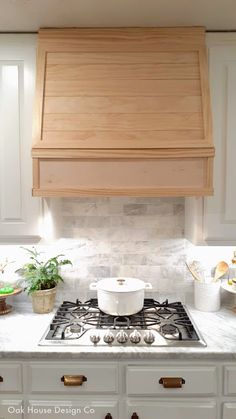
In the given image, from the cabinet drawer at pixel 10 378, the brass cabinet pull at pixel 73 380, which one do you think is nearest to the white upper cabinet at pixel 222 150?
the brass cabinet pull at pixel 73 380

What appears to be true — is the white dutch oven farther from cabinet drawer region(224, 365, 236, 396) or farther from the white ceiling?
the white ceiling

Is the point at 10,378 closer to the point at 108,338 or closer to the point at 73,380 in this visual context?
the point at 73,380

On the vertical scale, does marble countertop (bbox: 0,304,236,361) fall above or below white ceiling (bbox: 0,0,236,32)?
below

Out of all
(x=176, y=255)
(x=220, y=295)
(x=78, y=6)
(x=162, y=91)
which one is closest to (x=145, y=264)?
(x=176, y=255)

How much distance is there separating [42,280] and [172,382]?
2.80 feet

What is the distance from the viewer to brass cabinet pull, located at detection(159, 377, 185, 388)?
149 cm

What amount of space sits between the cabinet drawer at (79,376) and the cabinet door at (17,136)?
641 millimetres

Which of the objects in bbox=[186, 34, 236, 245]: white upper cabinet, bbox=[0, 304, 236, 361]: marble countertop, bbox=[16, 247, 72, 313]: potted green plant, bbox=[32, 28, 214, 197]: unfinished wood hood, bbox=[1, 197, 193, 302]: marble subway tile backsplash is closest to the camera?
bbox=[0, 304, 236, 361]: marble countertop

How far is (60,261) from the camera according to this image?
2062mm

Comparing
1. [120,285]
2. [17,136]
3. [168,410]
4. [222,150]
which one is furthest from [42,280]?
[222,150]

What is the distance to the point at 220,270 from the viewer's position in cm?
199

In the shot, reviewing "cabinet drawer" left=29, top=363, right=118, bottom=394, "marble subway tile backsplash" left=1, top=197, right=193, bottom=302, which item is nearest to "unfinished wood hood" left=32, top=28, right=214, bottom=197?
"marble subway tile backsplash" left=1, top=197, right=193, bottom=302

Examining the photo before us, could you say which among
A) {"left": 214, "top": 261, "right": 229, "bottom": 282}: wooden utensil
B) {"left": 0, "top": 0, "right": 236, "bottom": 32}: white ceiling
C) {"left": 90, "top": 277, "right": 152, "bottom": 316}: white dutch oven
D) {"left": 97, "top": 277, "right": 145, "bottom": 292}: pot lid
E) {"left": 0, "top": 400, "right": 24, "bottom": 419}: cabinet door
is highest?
{"left": 0, "top": 0, "right": 236, "bottom": 32}: white ceiling

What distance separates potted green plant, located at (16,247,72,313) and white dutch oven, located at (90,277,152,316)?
31 centimetres
